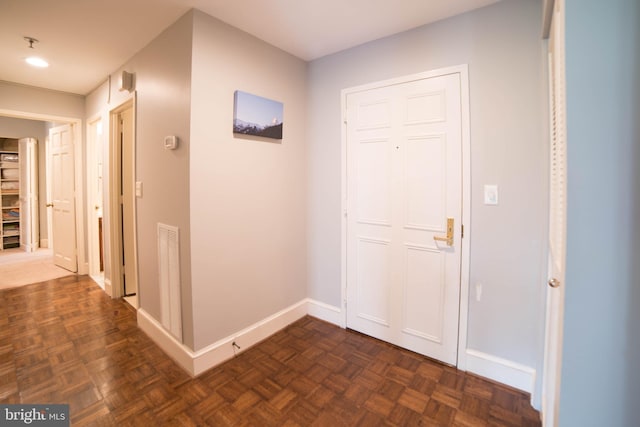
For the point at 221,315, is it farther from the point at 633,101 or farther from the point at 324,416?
the point at 633,101

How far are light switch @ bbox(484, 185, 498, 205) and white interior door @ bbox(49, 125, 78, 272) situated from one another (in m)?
5.00

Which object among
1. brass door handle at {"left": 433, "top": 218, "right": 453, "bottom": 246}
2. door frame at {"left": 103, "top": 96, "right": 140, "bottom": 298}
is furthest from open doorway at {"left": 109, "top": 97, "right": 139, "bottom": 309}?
brass door handle at {"left": 433, "top": 218, "right": 453, "bottom": 246}

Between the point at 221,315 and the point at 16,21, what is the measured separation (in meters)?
2.67


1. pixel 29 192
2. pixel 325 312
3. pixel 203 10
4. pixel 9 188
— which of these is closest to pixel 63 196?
pixel 29 192

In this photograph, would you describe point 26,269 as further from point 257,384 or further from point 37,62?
point 257,384

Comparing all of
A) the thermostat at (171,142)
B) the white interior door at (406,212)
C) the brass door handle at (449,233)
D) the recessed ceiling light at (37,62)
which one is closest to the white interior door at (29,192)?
the recessed ceiling light at (37,62)

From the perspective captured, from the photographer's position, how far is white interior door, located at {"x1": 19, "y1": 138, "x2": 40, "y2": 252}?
5.49 m

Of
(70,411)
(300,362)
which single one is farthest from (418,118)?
(70,411)

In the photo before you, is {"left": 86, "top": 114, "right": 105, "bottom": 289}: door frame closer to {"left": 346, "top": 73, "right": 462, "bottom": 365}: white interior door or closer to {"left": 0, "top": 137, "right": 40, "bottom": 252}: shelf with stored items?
{"left": 0, "top": 137, "right": 40, "bottom": 252}: shelf with stored items

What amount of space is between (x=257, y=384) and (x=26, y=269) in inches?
187

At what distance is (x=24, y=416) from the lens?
1672 millimetres

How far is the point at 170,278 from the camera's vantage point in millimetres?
2268

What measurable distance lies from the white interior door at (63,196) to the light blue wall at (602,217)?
206 inches

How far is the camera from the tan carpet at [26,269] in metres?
3.94
